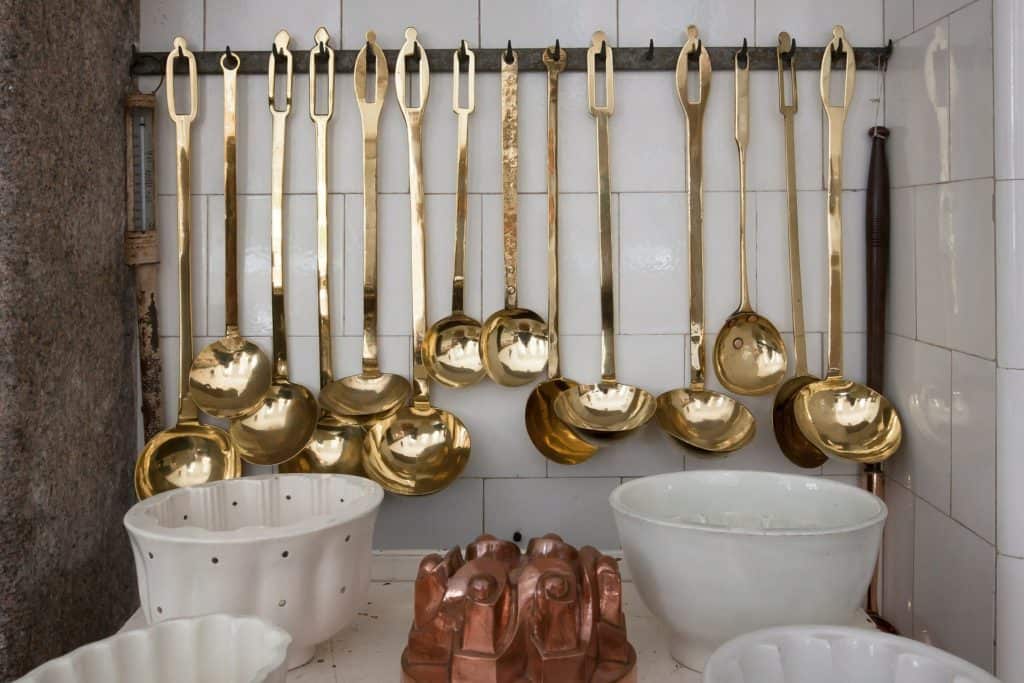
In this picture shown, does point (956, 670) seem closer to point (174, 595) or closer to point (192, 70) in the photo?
point (174, 595)

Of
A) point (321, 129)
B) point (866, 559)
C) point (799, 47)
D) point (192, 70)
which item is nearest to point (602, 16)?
point (799, 47)

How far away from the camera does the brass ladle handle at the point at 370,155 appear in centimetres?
112

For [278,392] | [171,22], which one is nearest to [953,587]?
[278,392]

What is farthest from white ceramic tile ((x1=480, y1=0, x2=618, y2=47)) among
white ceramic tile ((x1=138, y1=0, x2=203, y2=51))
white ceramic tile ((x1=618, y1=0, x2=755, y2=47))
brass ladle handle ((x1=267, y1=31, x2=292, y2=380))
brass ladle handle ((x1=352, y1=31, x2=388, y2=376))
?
white ceramic tile ((x1=138, y1=0, x2=203, y2=51))

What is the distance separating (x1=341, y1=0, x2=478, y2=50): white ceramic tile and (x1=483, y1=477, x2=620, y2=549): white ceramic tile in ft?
1.74

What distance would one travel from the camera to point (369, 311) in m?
1.13

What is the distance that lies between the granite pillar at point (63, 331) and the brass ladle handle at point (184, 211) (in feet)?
0.19

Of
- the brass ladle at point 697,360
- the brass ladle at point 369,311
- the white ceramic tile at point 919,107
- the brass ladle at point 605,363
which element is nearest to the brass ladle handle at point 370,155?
the brass ladle at point 369,311

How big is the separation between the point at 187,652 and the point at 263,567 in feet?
0.38

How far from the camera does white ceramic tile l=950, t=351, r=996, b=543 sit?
2.88 feet

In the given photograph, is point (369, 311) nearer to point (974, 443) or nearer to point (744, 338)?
point (744, 338)

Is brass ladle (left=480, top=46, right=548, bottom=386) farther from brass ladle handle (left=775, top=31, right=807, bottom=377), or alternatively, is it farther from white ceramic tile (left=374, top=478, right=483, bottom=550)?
brass ladle handle (left=775, top=31, right=807, bottom=377)

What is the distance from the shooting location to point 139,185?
1.12 meters

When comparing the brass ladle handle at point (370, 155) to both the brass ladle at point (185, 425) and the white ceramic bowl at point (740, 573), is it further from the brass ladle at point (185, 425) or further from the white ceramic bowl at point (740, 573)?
the white ceramic bowl at point (740, 573)
